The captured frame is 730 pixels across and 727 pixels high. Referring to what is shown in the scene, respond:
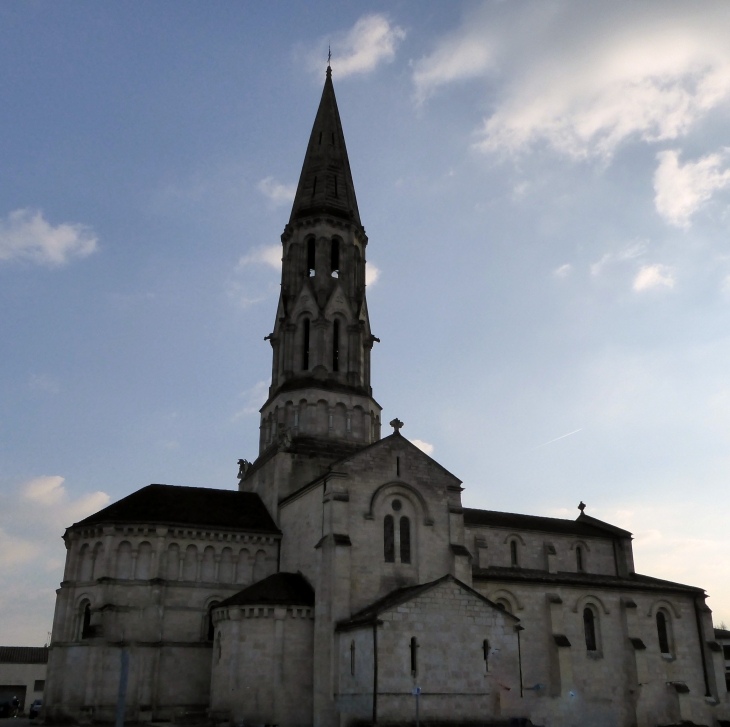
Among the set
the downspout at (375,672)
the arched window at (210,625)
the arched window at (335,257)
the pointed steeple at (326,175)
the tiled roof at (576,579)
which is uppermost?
the pointed steeple at (326,175)

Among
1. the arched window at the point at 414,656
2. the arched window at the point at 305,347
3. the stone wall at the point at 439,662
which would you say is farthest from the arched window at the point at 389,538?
the arched window at the point at 305,347

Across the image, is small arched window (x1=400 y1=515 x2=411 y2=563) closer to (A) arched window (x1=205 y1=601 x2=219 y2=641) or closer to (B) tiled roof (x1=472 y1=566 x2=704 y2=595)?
(B) tiled roof (x1=472 y1=566 x2=704 y2=595)

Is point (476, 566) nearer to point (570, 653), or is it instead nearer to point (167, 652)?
point (570, 653)

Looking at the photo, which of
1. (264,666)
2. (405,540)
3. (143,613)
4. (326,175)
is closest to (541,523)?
(405,540)

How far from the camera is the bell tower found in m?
47.0

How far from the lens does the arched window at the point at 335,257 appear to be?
5269 centimetres

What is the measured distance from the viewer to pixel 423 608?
32.6m

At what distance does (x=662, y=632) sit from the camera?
45719 mm

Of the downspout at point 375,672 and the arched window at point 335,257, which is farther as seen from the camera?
the arched window at point 335,257

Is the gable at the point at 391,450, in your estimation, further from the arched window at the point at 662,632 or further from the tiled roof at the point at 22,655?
the tiled roof at the point at 22,655

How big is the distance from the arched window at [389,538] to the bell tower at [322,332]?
7979 mm

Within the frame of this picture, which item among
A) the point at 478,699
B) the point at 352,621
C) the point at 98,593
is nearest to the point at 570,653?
the point at 478,699

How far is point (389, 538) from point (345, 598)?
412 centimetres

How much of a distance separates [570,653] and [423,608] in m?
13.8
